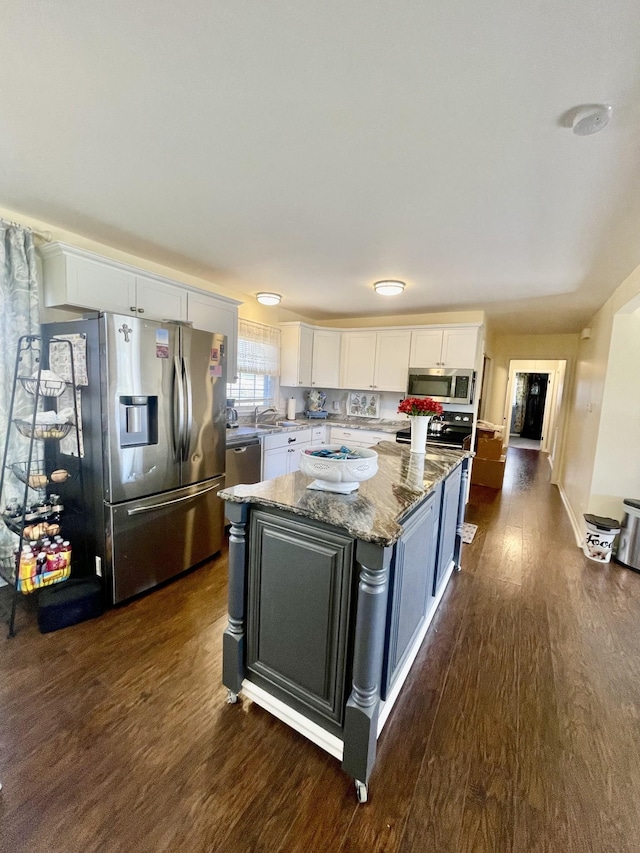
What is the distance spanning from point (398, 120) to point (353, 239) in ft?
3.74

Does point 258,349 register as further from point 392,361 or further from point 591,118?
point 591,118

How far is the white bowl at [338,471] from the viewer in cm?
159

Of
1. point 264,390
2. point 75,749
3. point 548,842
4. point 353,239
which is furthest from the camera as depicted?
point 264,390

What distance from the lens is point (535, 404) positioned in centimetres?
1123

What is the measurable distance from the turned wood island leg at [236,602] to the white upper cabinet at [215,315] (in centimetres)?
222

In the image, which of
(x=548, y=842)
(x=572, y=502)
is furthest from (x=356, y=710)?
(x=572, y=502)

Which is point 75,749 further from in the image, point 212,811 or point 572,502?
point 572,502

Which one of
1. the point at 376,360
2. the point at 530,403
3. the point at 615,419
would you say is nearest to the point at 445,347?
the point at 376,360

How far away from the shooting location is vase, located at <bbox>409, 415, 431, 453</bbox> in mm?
2562

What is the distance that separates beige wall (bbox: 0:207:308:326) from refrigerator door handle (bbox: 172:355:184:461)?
974 mm

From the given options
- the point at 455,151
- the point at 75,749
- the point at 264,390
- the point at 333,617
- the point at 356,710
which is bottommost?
the point at 75,749

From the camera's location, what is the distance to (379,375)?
504 centimetres

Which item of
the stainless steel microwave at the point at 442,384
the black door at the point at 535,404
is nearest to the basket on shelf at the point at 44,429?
the stainless steel microwave at the point at 442,384

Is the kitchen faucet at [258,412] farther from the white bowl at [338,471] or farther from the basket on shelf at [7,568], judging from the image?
the white bowl at [338,471]
